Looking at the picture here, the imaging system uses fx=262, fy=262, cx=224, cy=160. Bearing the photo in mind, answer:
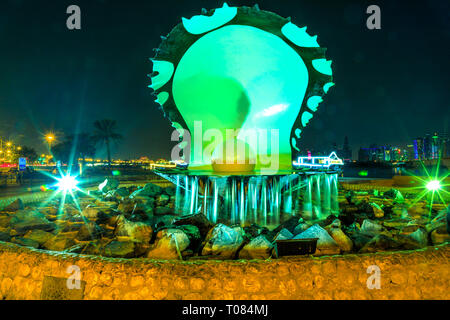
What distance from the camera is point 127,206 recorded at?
32.0 ft

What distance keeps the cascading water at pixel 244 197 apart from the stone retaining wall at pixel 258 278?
5306 mm

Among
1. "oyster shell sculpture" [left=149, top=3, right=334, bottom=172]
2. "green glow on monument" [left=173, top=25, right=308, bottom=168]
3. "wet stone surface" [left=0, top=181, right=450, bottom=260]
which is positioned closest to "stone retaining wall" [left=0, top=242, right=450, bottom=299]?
"wet stone surface" [left=0, top=181, right=450, bottom=260]

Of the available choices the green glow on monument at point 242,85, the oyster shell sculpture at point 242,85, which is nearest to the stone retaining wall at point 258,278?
the oyster shell sculpture at point 242,85

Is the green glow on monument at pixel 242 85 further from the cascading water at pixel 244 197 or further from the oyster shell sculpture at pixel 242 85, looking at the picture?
the cascading water at pixel 244 197

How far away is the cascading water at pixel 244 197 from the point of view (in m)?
8.63

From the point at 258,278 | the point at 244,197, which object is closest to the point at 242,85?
the point at 244,197

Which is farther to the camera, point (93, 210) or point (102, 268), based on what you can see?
point (93, 210)

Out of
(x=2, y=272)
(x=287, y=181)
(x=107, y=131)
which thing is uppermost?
(x=107, y=131)

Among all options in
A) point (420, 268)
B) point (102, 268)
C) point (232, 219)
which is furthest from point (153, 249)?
point (232, 219)

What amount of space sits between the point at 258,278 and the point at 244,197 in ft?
19.7

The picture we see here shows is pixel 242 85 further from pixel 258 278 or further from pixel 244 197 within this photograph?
pixel 258 278

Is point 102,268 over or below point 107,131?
below
